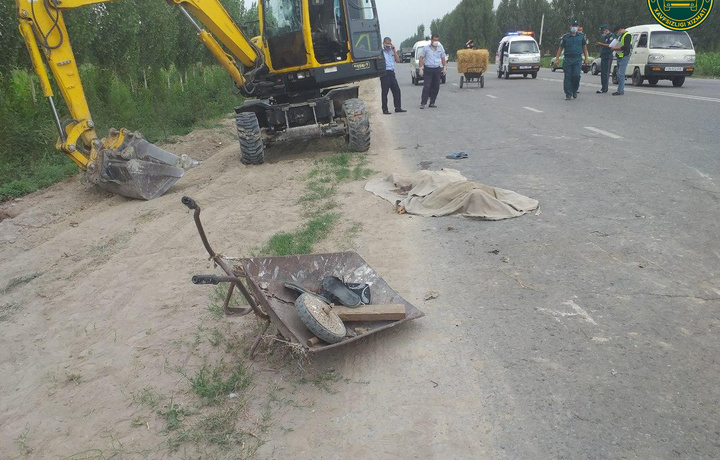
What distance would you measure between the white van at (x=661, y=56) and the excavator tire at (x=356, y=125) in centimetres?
1400

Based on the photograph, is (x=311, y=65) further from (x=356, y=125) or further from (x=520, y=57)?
(x=520, y=57)

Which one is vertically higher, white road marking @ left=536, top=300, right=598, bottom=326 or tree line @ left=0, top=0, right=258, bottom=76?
tree line @ left=0, top=0, right=258, bottom=76

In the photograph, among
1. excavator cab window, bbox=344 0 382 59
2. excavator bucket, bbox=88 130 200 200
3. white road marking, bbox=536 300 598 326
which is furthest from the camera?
excavator cab window, bbox=344 0 382 59

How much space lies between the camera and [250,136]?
32.2ft

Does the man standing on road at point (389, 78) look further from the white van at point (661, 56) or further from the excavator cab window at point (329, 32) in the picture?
the white van at point (661, 56)

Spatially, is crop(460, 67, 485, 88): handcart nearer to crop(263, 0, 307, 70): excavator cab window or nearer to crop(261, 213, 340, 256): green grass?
crop(263, 0, 307, 70): excavator cab window

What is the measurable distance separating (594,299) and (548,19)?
66365 mm

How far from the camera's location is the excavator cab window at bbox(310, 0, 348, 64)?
9.96m

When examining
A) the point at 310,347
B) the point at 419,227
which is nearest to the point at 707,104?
the point at 419,227

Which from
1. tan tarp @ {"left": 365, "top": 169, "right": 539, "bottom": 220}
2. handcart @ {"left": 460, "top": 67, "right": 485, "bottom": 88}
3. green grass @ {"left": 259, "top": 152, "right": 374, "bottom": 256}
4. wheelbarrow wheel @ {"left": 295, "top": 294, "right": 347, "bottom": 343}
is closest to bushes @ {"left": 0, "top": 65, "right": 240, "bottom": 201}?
green grass @ {"left": 259, "top": 152, "right": 374, "bottom": 256}

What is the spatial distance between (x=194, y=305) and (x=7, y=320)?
5.42 feet

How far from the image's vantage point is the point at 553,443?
280cm

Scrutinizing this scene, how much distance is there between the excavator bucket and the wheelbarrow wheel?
5.52 m

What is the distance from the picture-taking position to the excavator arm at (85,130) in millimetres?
7758
